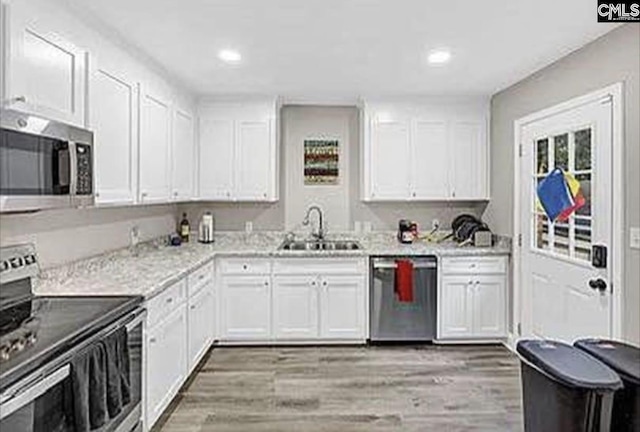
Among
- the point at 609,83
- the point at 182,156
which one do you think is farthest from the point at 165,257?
the point at 609,83

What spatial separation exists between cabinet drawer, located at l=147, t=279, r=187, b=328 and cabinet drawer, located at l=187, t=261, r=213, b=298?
190mm

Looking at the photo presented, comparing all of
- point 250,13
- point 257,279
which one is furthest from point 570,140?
point 257,279

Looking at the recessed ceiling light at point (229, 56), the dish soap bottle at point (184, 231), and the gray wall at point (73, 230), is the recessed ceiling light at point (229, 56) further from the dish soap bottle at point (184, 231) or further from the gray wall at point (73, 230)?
the dish soap bottle at point (184, 231)

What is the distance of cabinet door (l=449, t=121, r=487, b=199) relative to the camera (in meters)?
5.62

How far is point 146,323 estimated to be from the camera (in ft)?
9.82

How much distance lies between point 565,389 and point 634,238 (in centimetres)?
119

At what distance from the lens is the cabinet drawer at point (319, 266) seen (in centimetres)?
517

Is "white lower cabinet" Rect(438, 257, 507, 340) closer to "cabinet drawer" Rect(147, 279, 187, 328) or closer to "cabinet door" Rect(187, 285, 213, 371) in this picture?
"cabinet door" Rect(187, 285, 213, 371)

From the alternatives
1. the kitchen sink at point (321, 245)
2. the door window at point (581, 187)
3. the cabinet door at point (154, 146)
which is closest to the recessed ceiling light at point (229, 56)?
the cabinet door at point (154, 146)

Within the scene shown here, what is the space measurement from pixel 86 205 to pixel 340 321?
2.95m

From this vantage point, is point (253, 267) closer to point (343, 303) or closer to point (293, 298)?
point (293, 298)

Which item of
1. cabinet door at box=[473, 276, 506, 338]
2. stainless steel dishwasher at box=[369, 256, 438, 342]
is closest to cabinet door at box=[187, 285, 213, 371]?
stainless steel dishwasher at box=[369, 256, 438, 342]

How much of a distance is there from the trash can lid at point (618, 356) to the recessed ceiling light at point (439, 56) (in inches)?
82.2

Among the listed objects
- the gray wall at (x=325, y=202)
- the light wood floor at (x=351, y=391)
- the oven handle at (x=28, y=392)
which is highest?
the gray wall at (x=325, y=202)
